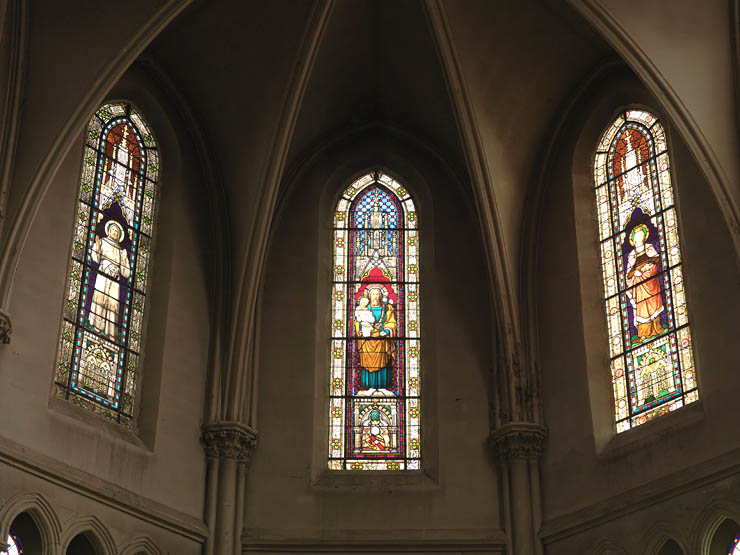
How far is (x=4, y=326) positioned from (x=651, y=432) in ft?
24.5

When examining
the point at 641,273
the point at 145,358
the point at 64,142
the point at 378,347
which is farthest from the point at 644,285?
the point at 64,142

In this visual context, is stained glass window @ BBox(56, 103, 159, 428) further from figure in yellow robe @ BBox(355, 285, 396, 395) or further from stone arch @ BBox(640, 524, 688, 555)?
stone arch @ BBox(640, 524, 688, 555)

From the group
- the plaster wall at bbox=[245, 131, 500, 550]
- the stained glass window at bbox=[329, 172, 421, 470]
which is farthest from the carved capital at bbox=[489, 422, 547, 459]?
the stained glass window at bbox=[329, 172, 421, 470]

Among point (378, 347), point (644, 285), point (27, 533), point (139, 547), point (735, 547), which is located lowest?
point (735, 547)

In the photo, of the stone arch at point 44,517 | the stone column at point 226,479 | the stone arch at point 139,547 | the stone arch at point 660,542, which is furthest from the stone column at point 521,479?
the stone arch at point 44,517

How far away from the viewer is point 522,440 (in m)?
15.7

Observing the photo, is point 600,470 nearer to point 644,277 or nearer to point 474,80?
point 644,277

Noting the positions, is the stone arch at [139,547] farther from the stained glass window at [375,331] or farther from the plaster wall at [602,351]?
the plaster wall at [602,351]

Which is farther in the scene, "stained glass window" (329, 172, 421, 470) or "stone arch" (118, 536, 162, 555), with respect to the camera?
"stained glass window" (329, 172, 421, 470)

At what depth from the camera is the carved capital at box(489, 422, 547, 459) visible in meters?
15.7

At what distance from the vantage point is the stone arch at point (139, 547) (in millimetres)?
14211

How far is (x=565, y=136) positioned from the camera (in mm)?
17109

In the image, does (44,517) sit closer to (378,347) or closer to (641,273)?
(378,347)

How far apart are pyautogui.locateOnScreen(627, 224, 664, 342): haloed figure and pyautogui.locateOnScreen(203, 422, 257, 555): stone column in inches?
203
